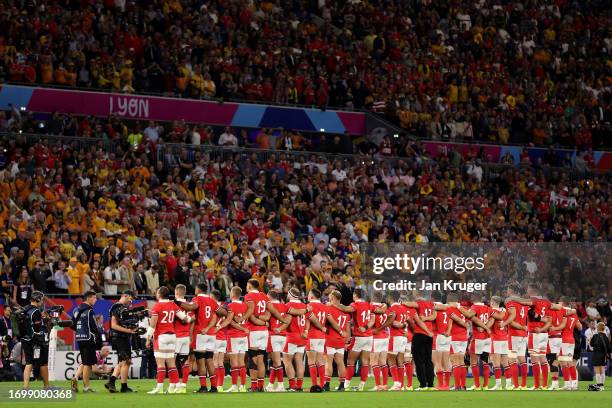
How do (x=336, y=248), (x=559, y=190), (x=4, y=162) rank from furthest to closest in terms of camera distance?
(x=559, y=190) → (x=336, y=248) → (x=4, y=162)

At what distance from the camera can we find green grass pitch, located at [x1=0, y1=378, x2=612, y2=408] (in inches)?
872

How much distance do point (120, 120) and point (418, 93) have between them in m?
13.9

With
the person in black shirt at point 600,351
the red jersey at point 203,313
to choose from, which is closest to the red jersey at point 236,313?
the red jersey at point 203,313

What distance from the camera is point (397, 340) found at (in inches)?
1087

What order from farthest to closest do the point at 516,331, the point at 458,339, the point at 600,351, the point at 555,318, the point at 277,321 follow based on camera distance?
the point at 600,351, the point at 555,318, the point at 516,331, the point at 458,339, the point at 277,321

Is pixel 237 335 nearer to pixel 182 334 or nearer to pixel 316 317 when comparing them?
pixel 182 334

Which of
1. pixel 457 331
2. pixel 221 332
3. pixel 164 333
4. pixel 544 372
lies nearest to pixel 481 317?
pixel 457 331

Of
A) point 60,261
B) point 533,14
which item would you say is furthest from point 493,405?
point 533,14

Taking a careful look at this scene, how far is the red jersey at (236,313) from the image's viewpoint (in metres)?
25.8

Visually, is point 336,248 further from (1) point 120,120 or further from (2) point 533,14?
(2) point 533,14

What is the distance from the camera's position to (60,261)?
30797mm

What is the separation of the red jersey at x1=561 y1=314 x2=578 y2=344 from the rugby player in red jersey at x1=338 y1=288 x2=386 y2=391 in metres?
4.61

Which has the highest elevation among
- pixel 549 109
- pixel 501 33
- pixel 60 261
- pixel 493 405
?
pixel 501 33

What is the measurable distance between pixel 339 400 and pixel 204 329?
3469 millimetres
